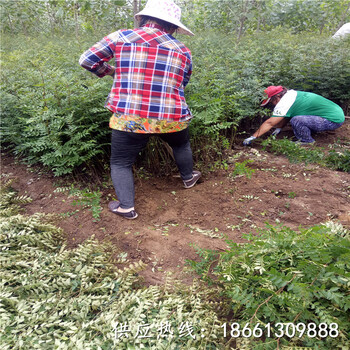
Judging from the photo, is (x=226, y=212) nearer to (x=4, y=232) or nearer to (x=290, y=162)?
(x=290, y=162)

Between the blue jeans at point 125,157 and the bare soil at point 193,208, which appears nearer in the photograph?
the bare soil at point 193,208

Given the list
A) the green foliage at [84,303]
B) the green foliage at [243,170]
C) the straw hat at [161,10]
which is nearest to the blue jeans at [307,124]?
the green foliage at [243,170]

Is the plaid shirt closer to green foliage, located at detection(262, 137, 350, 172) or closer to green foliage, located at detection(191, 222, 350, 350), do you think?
green foliage, located at detection(191, 222, 350, 350)

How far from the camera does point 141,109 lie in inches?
103

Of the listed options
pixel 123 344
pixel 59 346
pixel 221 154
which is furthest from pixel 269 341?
pixel 221 154

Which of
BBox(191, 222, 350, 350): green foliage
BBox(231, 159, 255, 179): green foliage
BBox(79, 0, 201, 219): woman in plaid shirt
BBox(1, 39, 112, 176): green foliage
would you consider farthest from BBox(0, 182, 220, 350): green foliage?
BBox(231, 159, 255, 179): green foliage

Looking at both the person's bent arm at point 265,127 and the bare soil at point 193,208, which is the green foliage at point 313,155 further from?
the person's bent arm at point 265,127

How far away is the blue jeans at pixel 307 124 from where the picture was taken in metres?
4.79

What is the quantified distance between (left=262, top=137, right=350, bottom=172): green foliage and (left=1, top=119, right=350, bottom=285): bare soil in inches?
7.6

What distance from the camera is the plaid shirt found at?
2.49m

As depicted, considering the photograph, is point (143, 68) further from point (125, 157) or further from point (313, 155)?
point (313, 155)

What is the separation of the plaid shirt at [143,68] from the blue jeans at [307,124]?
286cm

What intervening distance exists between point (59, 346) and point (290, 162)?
3.48 metres

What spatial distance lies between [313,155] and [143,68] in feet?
9.04
